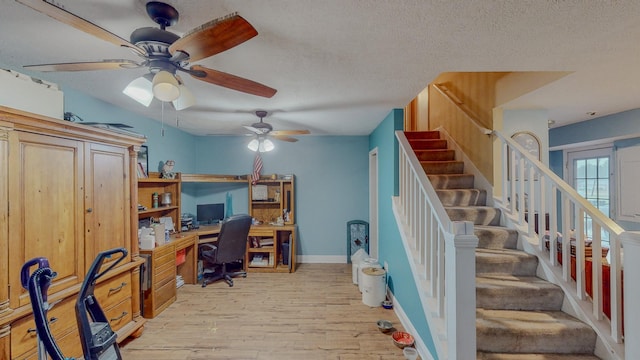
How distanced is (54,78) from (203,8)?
1.98 m

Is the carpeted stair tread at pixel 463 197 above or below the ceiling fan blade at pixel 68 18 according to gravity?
below

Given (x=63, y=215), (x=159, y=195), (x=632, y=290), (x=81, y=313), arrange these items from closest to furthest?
(x=81, y=313) < (x=632, y=290) < (x=63, y=215) < (x=159, y=195)

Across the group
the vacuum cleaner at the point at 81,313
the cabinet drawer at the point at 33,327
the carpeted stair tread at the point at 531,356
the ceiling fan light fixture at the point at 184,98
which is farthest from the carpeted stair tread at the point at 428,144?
the cabinet drawer at the point at 33,327

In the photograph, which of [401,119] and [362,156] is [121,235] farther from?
[362,156]

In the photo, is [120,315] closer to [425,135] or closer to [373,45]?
[373,45]

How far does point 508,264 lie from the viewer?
7.86 ft

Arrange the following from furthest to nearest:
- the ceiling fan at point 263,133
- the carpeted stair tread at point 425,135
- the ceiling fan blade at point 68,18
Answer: the carpeted stair tread at point 425,135 < the ceiling fan at point 263,133 < the ceiling fan blade at point 68,18

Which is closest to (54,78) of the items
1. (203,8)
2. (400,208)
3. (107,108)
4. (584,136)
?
(107,108)

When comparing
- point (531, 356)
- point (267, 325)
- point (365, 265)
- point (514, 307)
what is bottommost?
point (267, 325)

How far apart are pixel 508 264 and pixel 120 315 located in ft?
11.4

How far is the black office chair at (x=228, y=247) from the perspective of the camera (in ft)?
12.2

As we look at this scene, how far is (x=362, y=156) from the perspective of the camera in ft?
16.2

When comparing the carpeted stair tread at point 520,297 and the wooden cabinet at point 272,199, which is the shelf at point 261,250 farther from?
the carpeted stair tread at point 520,297

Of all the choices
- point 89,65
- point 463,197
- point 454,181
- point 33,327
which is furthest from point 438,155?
point 33,327
